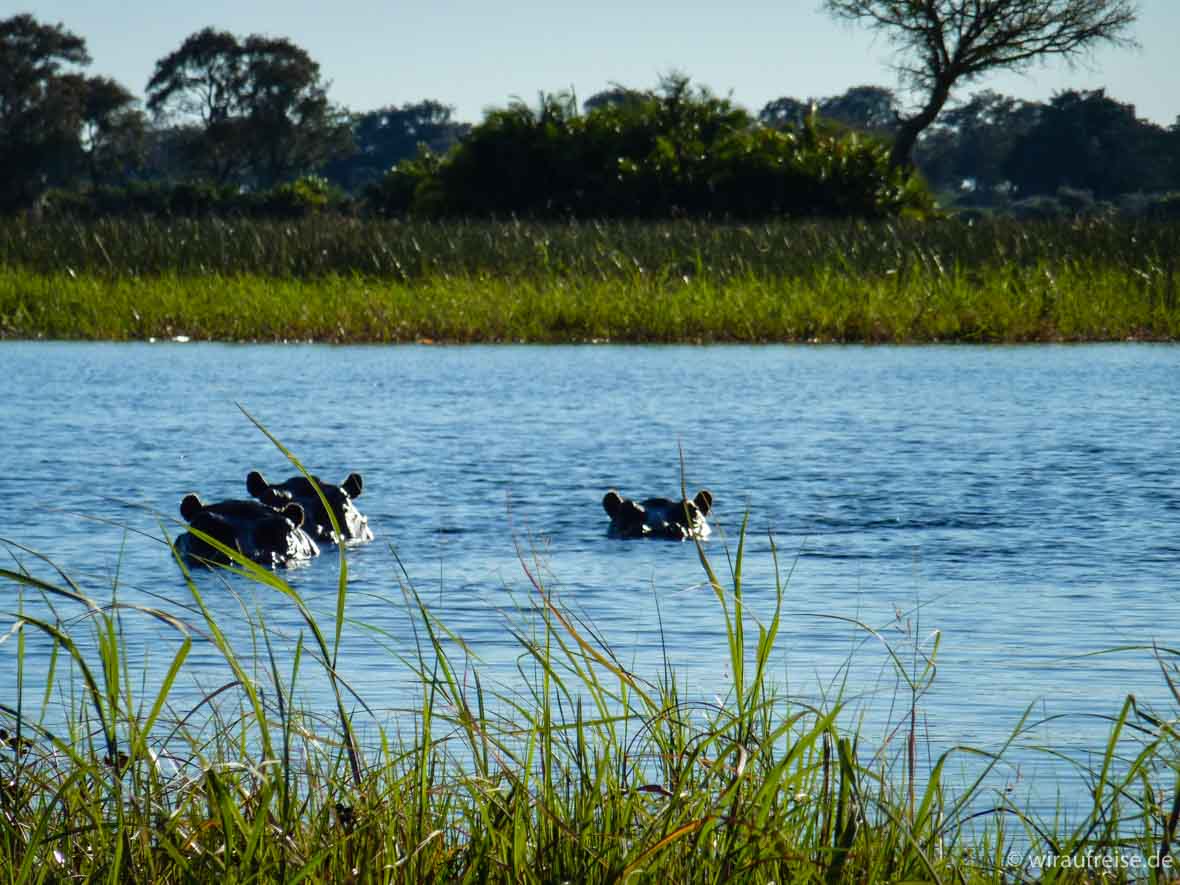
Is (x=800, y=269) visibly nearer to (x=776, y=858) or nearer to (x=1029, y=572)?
(x=1029, y=572)

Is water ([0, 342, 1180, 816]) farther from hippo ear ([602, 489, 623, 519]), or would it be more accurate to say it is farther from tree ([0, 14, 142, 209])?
tree ([0, 14, 142, 209])

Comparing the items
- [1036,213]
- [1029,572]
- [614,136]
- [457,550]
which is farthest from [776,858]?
[1036,213]

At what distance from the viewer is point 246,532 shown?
21.1ft

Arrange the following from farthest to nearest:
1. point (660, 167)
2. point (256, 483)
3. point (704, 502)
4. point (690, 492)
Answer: point (660, 167) → point (690, 492) → point (256, 483) → point (704, 502)

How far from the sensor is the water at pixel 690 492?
4.66m

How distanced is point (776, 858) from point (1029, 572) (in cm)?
388

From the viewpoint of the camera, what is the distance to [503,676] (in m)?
4.43

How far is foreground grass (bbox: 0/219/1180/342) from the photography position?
60.8 ft

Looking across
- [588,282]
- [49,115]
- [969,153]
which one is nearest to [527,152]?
[588,282]

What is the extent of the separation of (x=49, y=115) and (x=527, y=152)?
43.1m

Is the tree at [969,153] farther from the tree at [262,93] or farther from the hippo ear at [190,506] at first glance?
the hippo ear at [190,506]

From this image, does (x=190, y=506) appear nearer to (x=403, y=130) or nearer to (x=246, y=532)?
(x=246, y=532)

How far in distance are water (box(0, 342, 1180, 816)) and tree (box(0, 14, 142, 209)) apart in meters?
54.2

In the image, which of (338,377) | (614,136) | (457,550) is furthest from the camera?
(614,136)
